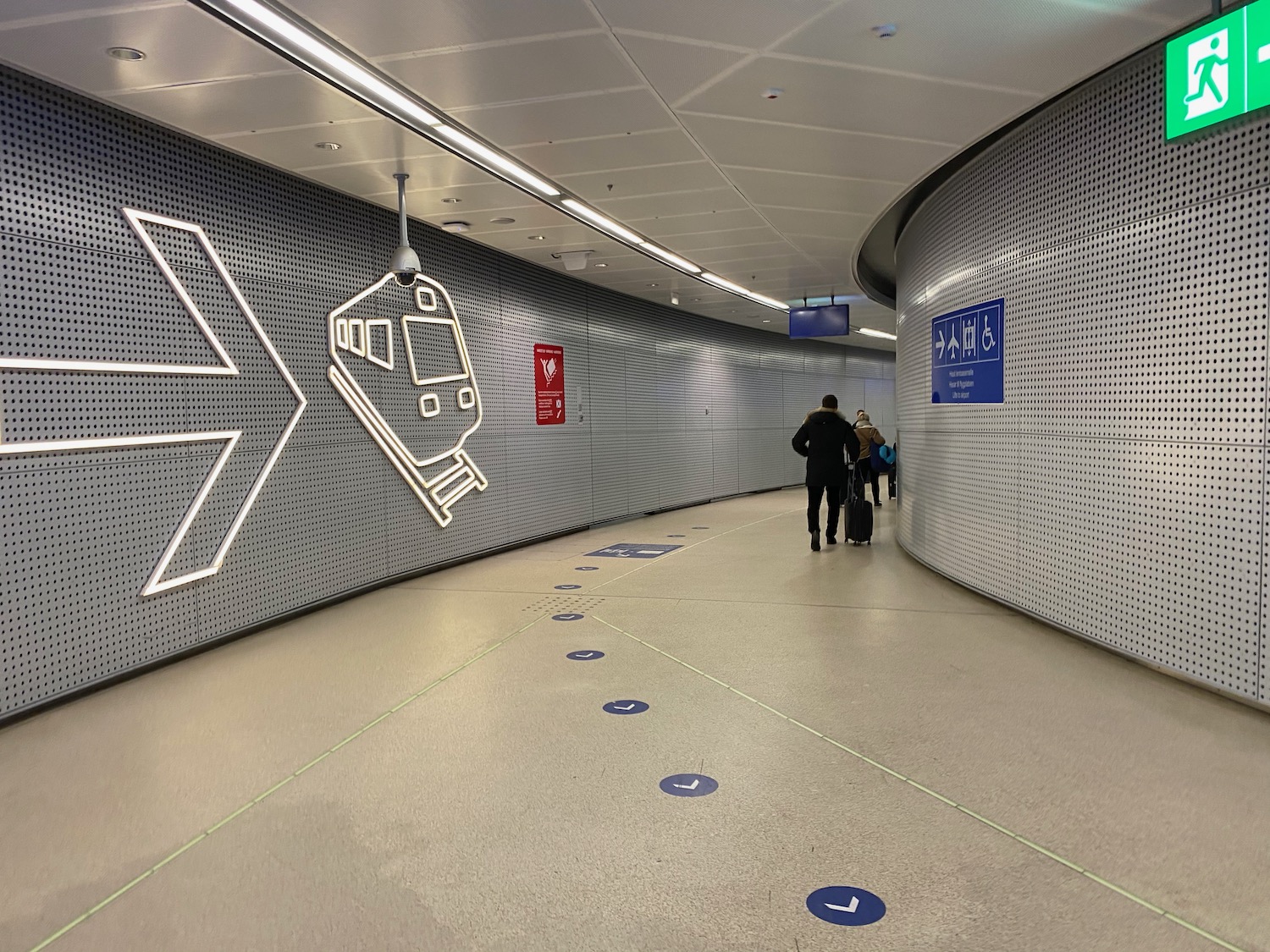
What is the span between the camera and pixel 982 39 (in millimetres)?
4195

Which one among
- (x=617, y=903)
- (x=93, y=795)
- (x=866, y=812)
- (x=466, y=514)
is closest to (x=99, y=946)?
(x=93, y=795)

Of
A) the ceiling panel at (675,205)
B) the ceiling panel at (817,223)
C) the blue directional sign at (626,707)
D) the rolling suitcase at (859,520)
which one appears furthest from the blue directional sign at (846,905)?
the rolling suitcase at (859,520)

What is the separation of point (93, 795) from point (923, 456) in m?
7.25

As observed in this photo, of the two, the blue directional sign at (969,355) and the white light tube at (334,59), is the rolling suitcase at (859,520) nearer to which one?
the blue directional sign at (969,355)

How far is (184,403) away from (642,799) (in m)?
4.02

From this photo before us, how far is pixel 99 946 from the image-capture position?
2.55 meters

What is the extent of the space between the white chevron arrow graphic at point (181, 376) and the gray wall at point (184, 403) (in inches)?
1.4

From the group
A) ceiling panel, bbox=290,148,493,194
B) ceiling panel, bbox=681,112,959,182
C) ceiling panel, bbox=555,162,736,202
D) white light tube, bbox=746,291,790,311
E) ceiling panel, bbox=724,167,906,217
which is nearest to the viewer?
ceiling panel, bbox=681,112,959,182

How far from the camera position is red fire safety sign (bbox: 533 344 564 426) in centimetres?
1081

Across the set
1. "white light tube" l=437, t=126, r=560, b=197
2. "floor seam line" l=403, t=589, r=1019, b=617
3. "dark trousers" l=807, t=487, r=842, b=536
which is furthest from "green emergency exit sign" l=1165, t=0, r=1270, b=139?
"dark trousers" l=807, t=487, r=842, b=536

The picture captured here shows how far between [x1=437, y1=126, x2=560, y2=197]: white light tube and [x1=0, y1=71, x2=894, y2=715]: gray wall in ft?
5.58

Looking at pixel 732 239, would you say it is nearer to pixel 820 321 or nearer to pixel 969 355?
pixel 969 355

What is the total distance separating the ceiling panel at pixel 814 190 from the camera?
21.8 ft

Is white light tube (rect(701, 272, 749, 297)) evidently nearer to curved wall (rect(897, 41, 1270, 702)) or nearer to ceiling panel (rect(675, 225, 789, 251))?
ceiling panel (rect(675, 225, 789, 251))
